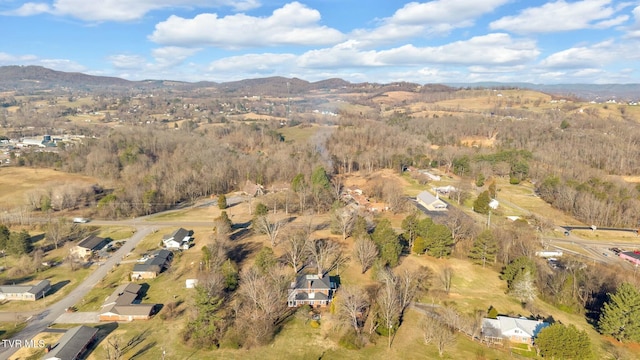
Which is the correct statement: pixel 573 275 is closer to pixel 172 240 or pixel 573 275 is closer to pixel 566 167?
pixel 172 240

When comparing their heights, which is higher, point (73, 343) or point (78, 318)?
point (73, 343)

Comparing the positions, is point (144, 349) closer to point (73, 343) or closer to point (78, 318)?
point (73, 343)

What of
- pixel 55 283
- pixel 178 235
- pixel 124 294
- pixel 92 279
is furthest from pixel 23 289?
pixel 178 235

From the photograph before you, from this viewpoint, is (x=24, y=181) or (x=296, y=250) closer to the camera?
(x=296, y=250)

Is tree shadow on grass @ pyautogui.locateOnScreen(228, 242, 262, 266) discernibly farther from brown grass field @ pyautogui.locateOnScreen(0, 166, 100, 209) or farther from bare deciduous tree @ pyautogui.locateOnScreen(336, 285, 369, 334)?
brown grass field @ pyautogui.locateOnScreen(0, 166, 100, 209)

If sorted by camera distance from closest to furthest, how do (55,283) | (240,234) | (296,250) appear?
(55,283), (296,250), (240,234)

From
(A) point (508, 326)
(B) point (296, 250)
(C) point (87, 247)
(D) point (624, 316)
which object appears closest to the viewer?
(D) point (624, 316)

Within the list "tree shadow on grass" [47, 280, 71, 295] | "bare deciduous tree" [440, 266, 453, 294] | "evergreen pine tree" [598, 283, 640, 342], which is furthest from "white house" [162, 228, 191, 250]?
"evergreen pine tree" [598, 283, 640, 342]

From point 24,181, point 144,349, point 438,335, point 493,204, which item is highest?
point 24,181

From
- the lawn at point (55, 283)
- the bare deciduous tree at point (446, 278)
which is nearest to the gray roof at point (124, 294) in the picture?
the lawn at point (55, 283)
